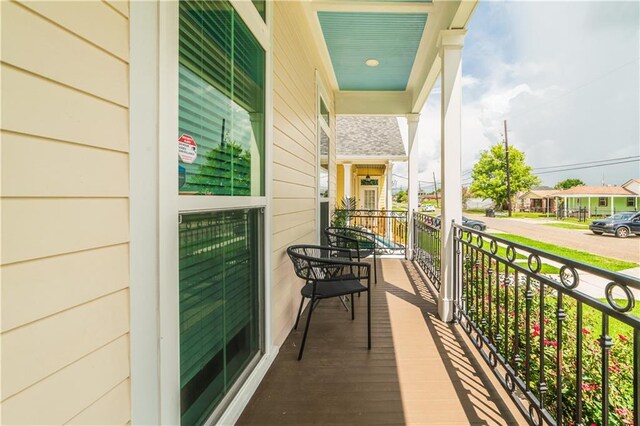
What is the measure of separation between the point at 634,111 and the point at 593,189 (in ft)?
30.2

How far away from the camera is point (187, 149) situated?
1246 millimetres

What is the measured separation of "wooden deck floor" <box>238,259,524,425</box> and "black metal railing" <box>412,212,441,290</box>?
1.13 metres

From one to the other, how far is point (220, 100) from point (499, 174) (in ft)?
132

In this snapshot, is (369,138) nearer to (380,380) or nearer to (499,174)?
(380,380)

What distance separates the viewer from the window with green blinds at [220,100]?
1.25m

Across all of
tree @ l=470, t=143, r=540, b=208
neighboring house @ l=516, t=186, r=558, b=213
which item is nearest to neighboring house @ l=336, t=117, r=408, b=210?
tree @ l=470, t=143, r=540, b=208

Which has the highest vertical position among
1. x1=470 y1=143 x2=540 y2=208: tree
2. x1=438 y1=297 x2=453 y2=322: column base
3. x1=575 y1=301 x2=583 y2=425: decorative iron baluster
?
x1=470 y1=143 x2=540 y2=208: tree

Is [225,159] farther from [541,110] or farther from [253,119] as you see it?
[541,110]

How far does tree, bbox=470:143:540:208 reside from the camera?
1371 inches

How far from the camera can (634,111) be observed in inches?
878

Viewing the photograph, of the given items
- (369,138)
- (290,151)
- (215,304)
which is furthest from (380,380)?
(369,138)

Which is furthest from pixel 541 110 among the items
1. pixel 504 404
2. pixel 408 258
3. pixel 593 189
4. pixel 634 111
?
pixel 504 404

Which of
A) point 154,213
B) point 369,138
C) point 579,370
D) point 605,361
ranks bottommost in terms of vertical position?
point 579,370

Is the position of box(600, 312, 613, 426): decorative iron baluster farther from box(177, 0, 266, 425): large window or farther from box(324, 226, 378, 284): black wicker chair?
box(324, 226, 378, 284): black wicker chair
